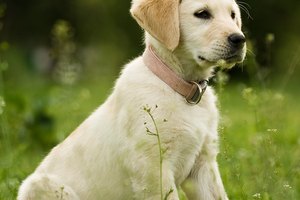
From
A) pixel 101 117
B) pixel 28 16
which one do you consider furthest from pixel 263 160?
pixel 28 16

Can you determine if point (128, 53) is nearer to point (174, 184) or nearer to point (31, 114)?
point (31, 114)

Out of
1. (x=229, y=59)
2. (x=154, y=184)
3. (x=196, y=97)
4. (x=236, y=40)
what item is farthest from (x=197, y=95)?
(x=154, y=184)

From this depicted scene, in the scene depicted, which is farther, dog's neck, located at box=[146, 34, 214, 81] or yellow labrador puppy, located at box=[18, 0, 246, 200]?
dog's neck, located at box=[146, 34, 214, 81]

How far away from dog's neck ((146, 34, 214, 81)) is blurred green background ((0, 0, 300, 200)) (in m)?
0.60

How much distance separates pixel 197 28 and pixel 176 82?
0.37 metres

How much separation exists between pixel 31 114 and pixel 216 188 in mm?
4120

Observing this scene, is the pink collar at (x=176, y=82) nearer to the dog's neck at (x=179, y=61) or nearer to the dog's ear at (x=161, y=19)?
the dog's neck at (x=179, y=61)

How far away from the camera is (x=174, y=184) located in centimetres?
514

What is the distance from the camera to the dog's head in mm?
5180

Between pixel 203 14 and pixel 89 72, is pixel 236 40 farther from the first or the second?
pixel 89 72

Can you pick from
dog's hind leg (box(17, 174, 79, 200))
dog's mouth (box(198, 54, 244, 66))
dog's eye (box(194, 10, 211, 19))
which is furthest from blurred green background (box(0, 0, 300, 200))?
dog's eye (box(194, 10, 211, 19))

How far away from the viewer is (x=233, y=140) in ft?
28.9

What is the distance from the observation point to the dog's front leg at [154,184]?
16.7 feet

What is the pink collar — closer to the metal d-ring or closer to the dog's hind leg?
the metal d-ring
